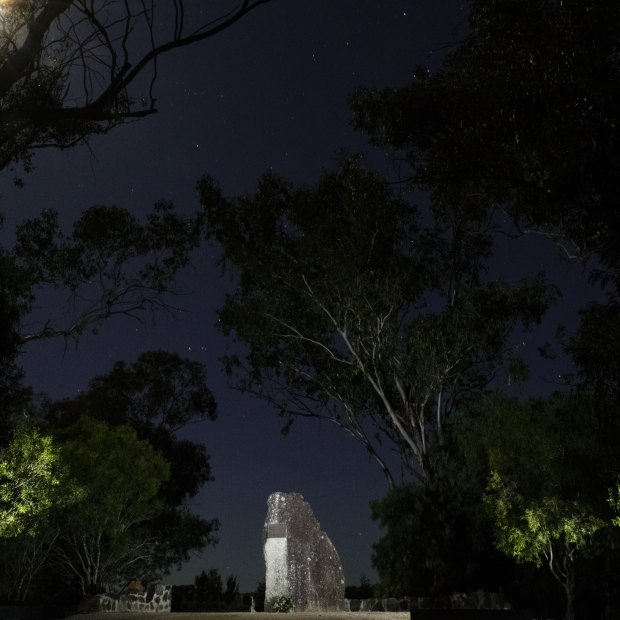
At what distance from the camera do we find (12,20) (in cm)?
628

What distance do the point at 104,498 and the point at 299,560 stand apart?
7.21 metres

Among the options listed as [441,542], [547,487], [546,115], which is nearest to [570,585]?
[547,487]

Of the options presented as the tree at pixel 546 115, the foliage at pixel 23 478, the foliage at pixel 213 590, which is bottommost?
the foliage at pixel 213 590

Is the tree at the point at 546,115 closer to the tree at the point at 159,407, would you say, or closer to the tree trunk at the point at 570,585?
the tree trunk at the point at 570,585

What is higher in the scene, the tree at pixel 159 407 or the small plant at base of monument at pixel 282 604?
the tree at pixel 159 407

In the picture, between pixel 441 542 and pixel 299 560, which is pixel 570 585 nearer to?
pixel 441 542

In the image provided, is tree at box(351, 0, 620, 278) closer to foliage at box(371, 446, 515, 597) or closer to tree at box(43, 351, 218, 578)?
foliage at box(371, 446, 515, 597)

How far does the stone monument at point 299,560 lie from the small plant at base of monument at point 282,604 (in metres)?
0.12

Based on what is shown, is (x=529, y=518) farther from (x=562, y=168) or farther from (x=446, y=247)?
(x=562, y=168)

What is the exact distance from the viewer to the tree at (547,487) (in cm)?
1775

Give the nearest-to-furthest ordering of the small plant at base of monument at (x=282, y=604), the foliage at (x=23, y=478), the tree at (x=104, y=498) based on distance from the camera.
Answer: the foliage at (x=23, y=478) < the small plant at base of monument at (x=282, y=604) < the tree at (x=104, y=498)

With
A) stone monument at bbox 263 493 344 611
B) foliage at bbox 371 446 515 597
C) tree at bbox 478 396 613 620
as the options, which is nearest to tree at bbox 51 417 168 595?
stone monument at bbox 263 493 344 611

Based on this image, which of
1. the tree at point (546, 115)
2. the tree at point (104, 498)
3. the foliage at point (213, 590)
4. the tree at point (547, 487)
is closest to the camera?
the tree at point (546, 115)

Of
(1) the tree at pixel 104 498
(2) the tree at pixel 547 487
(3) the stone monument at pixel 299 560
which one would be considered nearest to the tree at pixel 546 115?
(2) the tree at pixel 547 487
